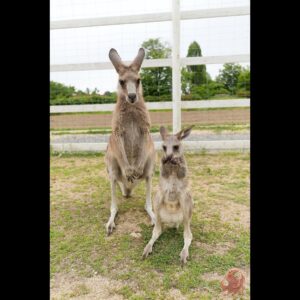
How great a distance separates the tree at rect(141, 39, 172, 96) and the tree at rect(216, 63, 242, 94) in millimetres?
681

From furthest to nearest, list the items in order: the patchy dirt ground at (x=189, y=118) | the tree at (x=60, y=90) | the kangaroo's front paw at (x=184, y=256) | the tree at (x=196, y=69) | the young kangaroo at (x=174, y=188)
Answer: the tree at (x=60, y=90), the patchy dirt ground at (x=189, y=118), the tree at (x=196, y=69), the young kangaroo at (x=174, y=188), the kangaroo's front paw at (x=184, y=256)

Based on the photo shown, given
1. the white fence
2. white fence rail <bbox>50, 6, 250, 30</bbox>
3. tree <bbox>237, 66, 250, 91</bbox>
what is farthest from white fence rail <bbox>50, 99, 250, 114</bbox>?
white fence rail <bbox>50, 6, 250, 30</bbox>

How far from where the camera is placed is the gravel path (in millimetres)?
4414

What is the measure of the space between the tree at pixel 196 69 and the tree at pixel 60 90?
1.56 m

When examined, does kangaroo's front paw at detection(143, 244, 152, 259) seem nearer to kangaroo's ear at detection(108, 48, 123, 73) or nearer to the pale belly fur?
the pale belly fur

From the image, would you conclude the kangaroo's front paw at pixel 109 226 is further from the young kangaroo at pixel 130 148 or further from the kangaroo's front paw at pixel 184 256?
the kangaroo's front paw at pixel 184 256

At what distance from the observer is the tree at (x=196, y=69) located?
164 inches

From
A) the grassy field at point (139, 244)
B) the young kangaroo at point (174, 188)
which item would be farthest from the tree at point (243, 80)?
the young kangaroo at point (174, 188)

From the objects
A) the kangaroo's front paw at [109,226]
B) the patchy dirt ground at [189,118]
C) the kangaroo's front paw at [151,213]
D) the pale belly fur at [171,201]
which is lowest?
the kangaroo's front paw at [109,226]
